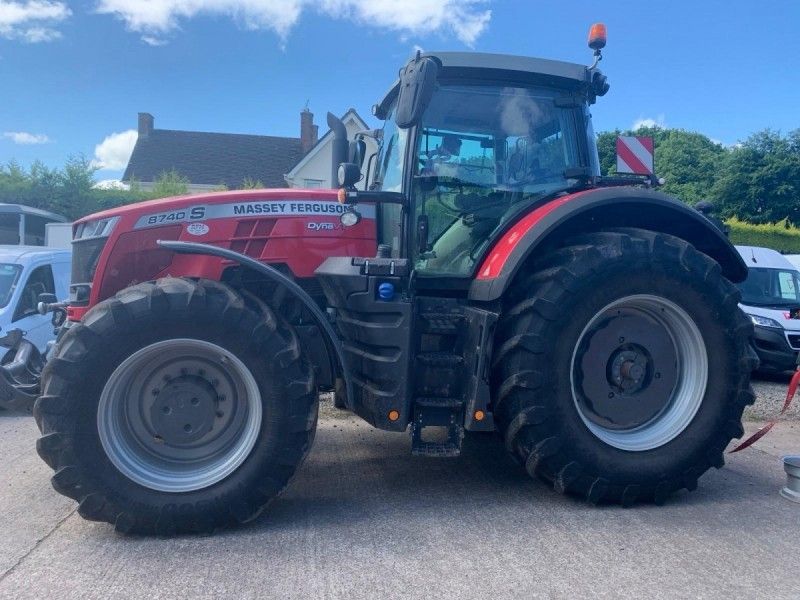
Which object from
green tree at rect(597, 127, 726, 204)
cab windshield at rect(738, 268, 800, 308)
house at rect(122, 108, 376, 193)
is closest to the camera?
cab windshield at rect(738, 268, 800, 308)

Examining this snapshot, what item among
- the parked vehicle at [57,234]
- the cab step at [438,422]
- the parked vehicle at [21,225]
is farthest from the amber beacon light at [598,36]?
the parked vehicle at [21,225]

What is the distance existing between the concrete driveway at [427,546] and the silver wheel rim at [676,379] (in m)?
0.40

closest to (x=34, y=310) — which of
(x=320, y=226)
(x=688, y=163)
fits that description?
(x=320, y=226)

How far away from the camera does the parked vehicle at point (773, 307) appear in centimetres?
928

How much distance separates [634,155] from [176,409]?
388cm

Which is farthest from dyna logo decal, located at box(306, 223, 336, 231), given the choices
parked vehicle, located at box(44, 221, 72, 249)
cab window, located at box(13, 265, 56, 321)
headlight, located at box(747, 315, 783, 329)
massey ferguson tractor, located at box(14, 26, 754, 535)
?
parked vehicle, located at box(44, 221, 72, 249)

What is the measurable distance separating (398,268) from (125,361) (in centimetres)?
152

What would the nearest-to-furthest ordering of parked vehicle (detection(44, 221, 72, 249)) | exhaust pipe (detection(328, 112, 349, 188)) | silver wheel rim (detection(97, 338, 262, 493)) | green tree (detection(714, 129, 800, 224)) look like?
silver wheel rim (detection(97, 338, 262, 493)), exhaust pipe (detection(328, 112, 349, 188)), parked vehicle (detection(44, 221, 72, 249)), green tree (detection(714, 129, 800, 224))

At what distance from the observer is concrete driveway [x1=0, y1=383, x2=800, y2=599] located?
3.07 metres

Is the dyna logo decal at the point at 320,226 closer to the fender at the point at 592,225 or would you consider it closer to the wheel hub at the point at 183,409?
the fender at the point at 592,225

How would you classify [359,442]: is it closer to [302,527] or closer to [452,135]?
[302,527]

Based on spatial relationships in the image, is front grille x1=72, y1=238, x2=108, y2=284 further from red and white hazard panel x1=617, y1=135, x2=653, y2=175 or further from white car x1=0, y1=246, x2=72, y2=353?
red and white hazard panel x1=617, y1=135, x2=653, y2=175

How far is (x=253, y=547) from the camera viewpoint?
3.45m

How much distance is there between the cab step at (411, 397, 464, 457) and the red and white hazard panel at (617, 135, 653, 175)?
2626 mm
